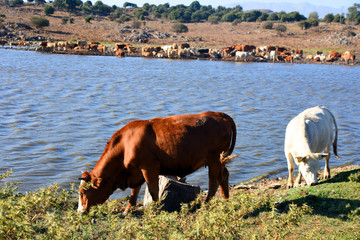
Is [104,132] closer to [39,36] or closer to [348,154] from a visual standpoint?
[348,154]

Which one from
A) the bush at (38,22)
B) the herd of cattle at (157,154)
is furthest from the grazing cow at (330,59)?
the herd of cattle at (157,154)

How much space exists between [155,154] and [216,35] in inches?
2559

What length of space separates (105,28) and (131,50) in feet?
77.1

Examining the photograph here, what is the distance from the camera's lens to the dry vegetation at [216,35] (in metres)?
59.4

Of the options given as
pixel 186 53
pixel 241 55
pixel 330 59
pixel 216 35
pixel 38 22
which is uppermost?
pixel 38 22

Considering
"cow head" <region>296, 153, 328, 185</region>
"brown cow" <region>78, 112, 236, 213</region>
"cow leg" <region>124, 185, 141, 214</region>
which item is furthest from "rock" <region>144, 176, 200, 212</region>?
"cow head" <region>296, 153, 328, 185</region>

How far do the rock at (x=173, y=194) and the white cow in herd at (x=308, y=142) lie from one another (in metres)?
1.90

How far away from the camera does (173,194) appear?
6902 millimetres

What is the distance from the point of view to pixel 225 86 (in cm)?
2481

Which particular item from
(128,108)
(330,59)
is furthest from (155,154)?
(330,59)

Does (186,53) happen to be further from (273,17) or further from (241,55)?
(273,17)

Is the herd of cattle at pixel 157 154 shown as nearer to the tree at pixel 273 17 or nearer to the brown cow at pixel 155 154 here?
the brown cow at pixel 155 154

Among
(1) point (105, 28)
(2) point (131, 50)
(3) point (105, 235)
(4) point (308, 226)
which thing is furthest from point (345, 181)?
(1) point (105, 28)

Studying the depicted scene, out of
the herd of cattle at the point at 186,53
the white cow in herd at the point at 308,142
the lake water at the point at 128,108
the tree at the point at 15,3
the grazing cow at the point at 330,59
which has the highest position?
the tree at the point at 15,3
